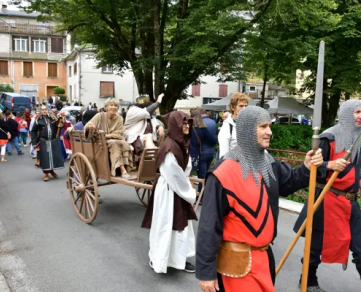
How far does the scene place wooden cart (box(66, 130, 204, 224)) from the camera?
19.2ft

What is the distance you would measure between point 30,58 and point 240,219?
50.2 meters

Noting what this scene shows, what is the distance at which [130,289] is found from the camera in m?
4.16

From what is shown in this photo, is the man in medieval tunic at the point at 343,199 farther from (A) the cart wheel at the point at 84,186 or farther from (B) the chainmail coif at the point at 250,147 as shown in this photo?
(A) the cart wheel at the point at 84,186

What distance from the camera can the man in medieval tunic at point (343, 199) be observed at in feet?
11.8

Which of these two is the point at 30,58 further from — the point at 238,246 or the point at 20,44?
the point at 238,246

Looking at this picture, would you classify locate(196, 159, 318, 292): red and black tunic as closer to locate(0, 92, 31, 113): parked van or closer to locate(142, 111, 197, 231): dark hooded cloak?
locate(142, 111, 197, 231): dark hooded cloak

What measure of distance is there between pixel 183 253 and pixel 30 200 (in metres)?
4.65

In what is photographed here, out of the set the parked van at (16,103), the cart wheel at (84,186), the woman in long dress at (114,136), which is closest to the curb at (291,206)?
the woman in long dress at (114,136)

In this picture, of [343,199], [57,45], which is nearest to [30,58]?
[57,45]

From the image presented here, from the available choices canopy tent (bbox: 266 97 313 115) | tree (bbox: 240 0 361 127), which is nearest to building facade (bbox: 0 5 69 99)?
canopy tent (bbox: 266 97 313 115)

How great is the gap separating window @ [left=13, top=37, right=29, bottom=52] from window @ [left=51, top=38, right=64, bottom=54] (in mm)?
3150

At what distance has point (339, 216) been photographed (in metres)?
3.65

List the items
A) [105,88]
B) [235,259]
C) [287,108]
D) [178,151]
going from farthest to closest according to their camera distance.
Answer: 1. [105,88]
2. [287,108]
3. [178,151]
4. [235,259]

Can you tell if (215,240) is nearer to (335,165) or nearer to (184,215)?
(335,165)
